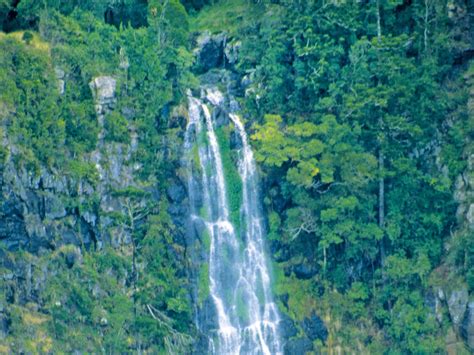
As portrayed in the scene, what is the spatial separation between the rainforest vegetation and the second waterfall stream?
19.0 inches

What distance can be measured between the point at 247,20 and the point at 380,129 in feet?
29.6

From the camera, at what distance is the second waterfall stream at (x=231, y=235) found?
42.8m

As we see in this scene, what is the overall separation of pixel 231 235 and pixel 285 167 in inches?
151

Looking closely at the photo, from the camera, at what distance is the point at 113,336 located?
40.7 meters

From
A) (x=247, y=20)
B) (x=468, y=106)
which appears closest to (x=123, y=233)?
(x=247, y=20)

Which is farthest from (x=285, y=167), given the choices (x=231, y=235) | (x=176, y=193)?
(x=176, y=193)

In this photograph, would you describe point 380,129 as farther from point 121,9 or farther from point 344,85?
point 121,9

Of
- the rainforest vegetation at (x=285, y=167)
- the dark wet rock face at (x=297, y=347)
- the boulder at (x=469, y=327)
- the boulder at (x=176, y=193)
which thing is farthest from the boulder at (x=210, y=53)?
the boulder at (x=469, y=327)

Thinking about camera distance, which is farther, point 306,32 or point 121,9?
point 121,9

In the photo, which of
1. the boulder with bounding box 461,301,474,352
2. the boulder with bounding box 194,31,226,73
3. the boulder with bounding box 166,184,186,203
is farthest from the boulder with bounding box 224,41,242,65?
the boulder with bounding box 461,301,474,352

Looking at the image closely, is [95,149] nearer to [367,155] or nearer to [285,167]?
[285,167]

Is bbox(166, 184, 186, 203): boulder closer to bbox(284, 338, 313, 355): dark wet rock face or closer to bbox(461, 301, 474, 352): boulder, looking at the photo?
bbox(284, 338, 313, 355): dark wet rock face

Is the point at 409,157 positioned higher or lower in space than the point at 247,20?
lower

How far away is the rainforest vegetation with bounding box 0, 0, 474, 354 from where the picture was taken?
40750mm
